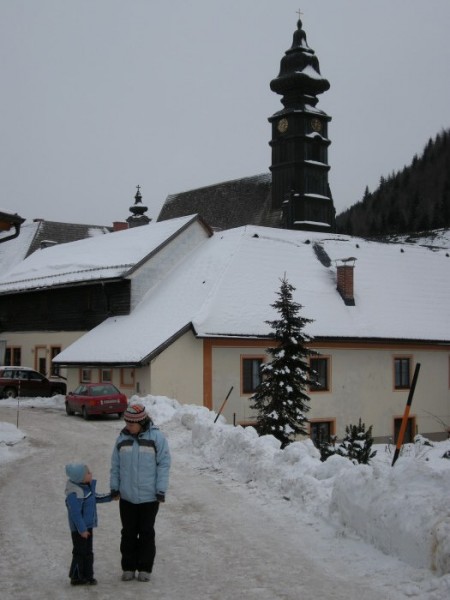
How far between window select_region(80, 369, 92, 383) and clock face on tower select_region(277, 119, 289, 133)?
38494mm

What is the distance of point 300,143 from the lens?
65.1m

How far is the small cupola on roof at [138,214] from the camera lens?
77250 mm

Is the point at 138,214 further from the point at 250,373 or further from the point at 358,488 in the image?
the point at 358,488

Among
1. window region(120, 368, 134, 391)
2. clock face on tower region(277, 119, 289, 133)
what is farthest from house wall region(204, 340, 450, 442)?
clock face on tower region(277, 119, 289, 133)

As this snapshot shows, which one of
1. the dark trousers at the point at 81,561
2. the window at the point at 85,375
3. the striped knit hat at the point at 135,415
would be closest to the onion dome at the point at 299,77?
the window at the point at 85,375

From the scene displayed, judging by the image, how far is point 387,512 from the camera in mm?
8992

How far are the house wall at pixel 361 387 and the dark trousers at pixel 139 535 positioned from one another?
19.6m

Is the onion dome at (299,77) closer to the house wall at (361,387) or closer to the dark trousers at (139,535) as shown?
the house wall at (361,387)

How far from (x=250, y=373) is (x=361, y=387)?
5.34 m

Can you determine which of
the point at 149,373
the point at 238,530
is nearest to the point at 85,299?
the point at 149,373

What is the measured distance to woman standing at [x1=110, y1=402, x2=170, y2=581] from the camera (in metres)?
8.05

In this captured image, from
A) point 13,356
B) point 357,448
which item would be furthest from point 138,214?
point 357,448

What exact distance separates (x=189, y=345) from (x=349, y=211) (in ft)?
397

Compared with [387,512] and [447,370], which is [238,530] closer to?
[387,512]
